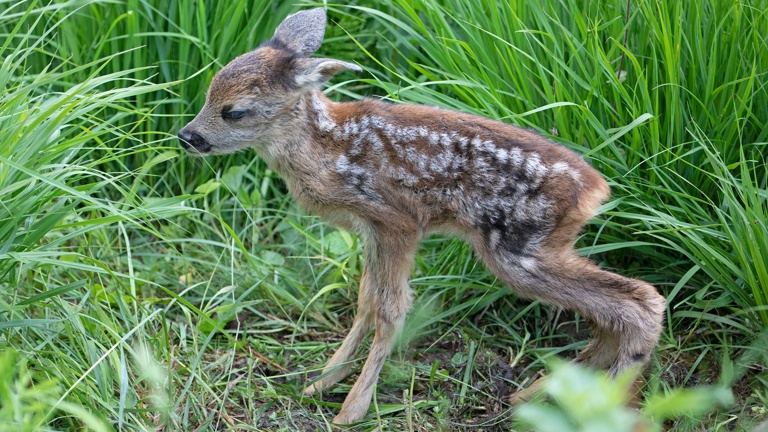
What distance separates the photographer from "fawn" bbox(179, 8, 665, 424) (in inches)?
152

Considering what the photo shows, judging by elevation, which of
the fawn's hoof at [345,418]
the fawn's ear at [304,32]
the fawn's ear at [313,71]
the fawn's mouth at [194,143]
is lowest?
the fawn's hoof at [345,418]

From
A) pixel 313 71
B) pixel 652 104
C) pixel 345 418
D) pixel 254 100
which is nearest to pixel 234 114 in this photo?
pixel 254 100

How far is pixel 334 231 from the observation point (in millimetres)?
5230

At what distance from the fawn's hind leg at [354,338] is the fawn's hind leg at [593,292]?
75 cm

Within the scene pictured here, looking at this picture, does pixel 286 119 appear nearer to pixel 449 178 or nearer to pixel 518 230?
pixel 449 178

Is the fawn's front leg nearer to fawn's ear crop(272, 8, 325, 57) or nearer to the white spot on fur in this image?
the white spot on fur

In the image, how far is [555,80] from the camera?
14.1 feet

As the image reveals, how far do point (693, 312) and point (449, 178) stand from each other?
48.7 inches

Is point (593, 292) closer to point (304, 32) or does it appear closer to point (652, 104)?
point (652, 104)

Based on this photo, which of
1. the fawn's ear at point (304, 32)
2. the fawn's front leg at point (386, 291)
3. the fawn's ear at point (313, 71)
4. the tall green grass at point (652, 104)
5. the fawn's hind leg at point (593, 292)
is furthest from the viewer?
the fawn's ear at point (304, 32)

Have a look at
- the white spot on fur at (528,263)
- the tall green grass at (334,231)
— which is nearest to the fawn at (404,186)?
the white spot on fur at (528,263)

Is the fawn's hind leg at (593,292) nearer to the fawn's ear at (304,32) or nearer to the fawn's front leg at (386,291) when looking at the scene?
the fawn's front leg at (386,291)

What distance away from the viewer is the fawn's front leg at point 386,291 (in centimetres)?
416

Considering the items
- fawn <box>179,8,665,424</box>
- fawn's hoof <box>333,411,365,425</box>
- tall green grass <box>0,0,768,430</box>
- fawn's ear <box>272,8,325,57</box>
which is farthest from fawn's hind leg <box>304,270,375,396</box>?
fawn's ear <box>272,8,325,57</box>
